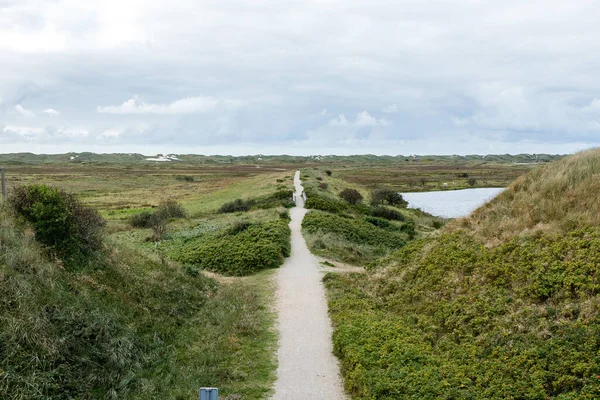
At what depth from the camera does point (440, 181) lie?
308 feet

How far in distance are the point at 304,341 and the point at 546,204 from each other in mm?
7837

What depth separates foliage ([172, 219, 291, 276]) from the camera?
2169cm

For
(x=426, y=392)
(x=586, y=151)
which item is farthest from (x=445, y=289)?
(x=586, y=151)

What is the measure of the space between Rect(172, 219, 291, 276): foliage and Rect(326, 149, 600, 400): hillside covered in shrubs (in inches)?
240

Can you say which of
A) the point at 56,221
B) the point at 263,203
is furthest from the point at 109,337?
the point at 263,203

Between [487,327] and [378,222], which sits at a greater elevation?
[487,327]

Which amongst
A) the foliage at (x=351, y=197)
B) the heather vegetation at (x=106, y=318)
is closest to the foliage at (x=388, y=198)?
the foliage at (x=351, y=197)

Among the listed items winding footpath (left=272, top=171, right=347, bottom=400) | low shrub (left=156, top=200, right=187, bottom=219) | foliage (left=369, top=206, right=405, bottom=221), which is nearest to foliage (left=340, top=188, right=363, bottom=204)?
foliage (left=369, top=206, right=405, bottom=221)

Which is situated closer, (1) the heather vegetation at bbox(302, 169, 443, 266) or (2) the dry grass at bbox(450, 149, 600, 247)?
(2) the dry grass at bbox(450, 149, 600, 247)

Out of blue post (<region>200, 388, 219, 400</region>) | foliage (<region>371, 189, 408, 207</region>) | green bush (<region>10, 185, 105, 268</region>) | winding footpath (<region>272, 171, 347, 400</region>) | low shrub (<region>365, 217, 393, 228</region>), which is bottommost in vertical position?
winding footpath (<region>272, 171, 347, 400</region>)

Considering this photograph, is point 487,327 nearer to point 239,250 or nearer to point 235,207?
point 239,250

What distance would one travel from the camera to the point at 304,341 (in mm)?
12031

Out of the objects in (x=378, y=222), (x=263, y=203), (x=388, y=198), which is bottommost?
(x=378, y=222)

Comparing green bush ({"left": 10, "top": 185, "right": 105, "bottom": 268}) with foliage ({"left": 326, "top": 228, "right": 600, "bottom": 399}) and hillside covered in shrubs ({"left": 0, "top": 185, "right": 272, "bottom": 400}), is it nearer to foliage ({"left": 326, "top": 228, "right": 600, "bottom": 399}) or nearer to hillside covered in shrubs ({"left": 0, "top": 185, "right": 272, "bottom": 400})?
hillside covered in shrubs ({"left": 0, "top": 185, "right": 272, "bottom": 400})
